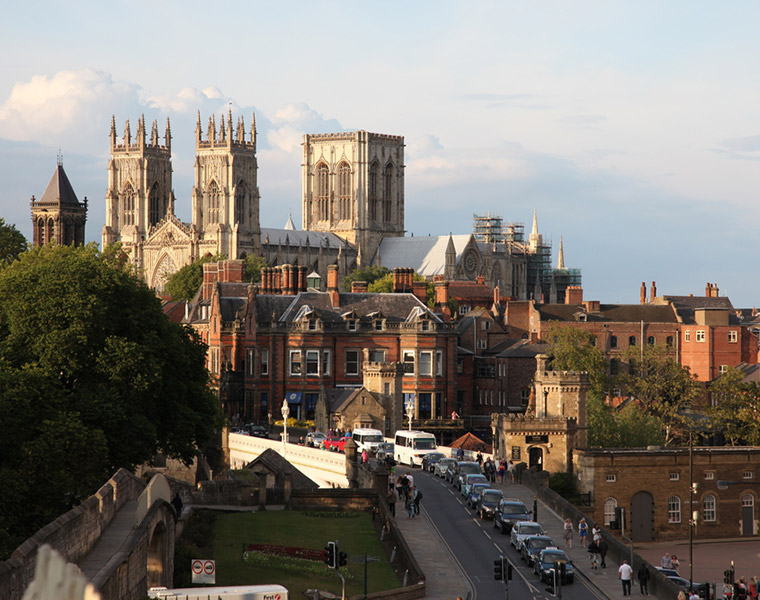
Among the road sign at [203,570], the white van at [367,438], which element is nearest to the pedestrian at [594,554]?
the road sign at [203,570]

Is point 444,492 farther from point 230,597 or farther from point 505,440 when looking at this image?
point 230,597

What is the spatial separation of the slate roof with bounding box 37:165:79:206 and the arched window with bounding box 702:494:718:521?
96.5m

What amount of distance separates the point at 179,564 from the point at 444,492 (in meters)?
26.7

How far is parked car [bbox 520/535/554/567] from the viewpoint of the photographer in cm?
4856

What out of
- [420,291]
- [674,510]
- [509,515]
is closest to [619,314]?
[420,291]

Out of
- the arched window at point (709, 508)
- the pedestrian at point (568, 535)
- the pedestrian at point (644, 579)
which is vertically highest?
the pedestrian at point (568, 535)

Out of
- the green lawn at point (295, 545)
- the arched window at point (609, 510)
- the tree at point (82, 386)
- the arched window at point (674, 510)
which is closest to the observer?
the tree at point (82, 386)

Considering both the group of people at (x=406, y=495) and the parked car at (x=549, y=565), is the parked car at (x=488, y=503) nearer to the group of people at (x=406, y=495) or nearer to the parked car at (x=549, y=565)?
the group of people at (x=406, y=495)

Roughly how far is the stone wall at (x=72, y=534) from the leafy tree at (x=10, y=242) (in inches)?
2225

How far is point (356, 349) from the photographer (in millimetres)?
98938

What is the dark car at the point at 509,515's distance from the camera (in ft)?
180

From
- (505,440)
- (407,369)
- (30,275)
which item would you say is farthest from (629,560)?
(407,369)

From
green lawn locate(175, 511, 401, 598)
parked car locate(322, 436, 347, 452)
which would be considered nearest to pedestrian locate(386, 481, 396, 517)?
green lawn locate(175, 511, 401, 598)

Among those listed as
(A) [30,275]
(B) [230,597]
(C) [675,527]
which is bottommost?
(C) [675,527]
